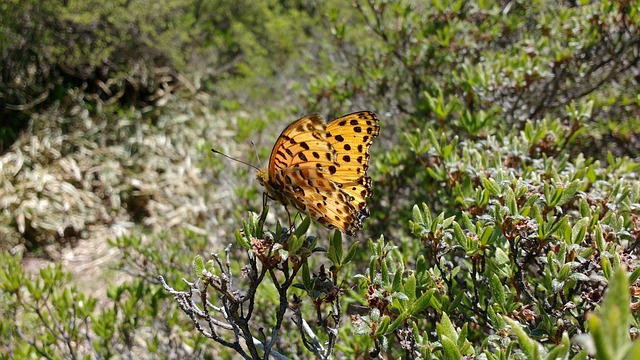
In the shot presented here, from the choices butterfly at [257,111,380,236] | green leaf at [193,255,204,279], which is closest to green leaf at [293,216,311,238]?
butterfly at [257,111,380,236]

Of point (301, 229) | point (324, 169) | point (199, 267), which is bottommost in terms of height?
point (199, 267)

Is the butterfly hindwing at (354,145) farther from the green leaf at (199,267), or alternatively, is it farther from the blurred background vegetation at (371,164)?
the green leaf at (199,267)

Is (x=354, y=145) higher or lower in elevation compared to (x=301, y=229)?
higher

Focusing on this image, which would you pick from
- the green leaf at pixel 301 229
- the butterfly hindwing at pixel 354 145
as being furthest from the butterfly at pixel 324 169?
the green leaf at pixel 301 229

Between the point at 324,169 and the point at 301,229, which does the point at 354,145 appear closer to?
the point at 324,169

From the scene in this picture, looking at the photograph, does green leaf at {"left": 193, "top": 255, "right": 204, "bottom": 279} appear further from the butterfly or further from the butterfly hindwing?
the butterfly hindwing

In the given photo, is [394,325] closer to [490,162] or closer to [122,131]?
[490,162]

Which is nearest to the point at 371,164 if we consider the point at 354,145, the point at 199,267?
the point at 354,145
